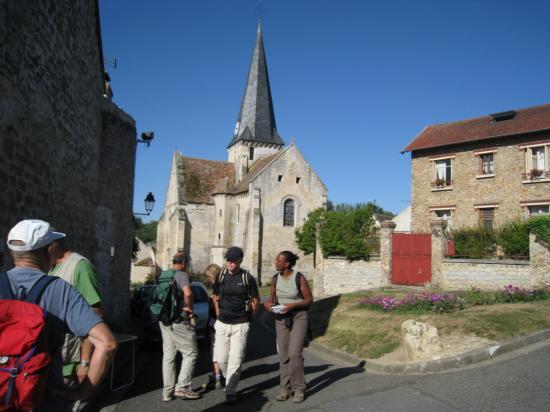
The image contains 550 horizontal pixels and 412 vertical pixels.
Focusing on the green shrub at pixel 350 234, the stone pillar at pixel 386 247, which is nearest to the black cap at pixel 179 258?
the stone pillar at pixel 386 247

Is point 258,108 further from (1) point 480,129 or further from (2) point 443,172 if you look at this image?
(1) point 480,129

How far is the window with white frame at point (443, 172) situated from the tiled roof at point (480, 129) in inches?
41.1

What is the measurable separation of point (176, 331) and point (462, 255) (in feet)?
51.0

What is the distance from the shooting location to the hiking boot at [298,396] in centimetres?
584

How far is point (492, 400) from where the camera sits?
538cm

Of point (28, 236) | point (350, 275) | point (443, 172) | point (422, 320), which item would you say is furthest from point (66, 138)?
point (443, 172)

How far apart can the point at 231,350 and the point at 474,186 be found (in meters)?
21.5

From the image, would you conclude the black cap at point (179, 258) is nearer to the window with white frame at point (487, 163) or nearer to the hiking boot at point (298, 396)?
the hiking boot at point (298, 396)

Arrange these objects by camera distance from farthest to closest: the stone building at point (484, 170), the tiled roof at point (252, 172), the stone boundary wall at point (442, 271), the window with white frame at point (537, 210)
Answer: the tiled roof at point (252, 172), the stone building at point (484, 170), the window with white frame at point (537, 210), the stone boundary wall at point (442, 271)

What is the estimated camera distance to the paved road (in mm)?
5426

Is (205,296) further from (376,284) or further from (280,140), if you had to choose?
(280,140)

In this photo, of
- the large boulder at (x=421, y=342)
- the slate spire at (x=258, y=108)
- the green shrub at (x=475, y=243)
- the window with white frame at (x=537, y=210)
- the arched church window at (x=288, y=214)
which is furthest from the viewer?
the slate spire at (x=258, y=108)

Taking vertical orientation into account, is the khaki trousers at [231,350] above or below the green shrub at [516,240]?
below

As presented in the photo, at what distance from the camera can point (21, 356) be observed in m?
2.32
